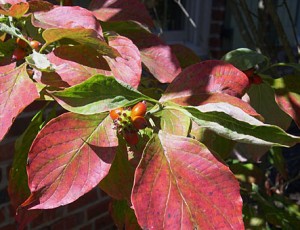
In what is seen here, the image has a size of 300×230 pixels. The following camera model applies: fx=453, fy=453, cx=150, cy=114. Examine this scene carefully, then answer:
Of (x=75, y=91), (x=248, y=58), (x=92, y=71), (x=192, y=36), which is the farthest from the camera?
(x=192, y=36)

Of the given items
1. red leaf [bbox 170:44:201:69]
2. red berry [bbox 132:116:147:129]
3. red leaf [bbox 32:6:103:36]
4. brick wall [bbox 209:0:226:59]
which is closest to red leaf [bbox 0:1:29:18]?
red leaf [bbox 32:6:103:36]

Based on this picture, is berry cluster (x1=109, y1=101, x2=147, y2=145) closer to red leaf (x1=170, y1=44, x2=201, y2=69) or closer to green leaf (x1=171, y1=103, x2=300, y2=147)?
green leaf (x1=171, y1=103, x2=300, y2=147)

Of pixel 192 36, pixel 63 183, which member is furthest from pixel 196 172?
pixel 192 36

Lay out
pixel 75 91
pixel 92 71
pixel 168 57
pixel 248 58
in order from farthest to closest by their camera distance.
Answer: pixel 248 58 < pixel 168 57 < pixel 92 71 < pixel 75 91

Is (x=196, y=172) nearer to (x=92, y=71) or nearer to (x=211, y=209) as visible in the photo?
(x=211, y=209)

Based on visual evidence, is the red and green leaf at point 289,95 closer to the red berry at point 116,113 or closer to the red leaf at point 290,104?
the red leaf at point 290,104

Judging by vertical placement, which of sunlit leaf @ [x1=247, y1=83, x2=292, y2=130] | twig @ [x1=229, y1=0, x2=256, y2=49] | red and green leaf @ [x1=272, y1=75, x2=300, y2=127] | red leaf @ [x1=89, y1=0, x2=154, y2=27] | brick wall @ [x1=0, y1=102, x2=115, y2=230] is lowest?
brick wall @ [x1=0, y1=102, x2=115, y2=230]
